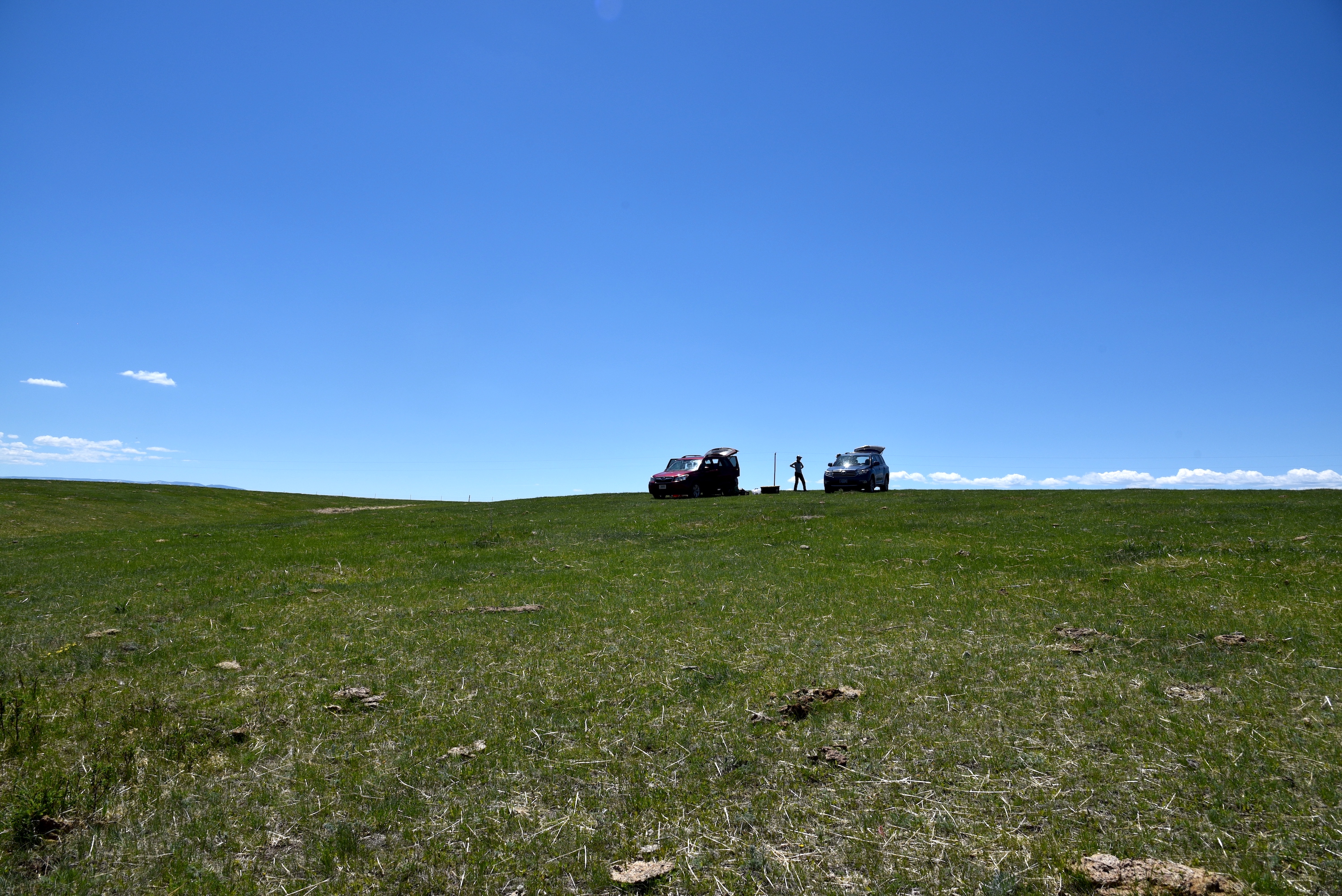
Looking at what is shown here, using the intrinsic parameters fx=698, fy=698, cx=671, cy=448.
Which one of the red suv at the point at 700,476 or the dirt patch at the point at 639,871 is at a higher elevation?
the red suv at the point at 700,476

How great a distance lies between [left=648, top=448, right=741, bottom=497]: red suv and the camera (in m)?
39.1

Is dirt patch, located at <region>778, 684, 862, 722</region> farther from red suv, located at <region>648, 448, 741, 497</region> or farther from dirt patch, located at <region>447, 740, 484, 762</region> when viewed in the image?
red suv, located at <region>648, 448, 741, 497</region>

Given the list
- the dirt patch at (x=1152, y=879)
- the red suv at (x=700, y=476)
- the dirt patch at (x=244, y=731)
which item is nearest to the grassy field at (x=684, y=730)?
the dirt patch at (x=244, y=731)

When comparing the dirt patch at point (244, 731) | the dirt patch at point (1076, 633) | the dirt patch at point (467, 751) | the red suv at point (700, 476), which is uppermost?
the red suv at point (700, 476)

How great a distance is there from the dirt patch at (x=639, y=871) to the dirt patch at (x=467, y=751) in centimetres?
183

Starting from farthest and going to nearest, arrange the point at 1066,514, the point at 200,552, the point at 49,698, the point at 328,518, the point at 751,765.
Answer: the point at 328,518
the point at 1066,514
the point at 200,552
the point at 49,698
the point at 751,765

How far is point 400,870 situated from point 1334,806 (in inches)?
218

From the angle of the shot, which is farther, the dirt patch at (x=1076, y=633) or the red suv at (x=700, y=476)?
the red suv at (x=700, y=476)

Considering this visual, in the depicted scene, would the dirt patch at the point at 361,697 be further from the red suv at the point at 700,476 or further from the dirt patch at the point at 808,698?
the red suv at the point at 700,476

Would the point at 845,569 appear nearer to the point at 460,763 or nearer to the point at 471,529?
the point at 460,763

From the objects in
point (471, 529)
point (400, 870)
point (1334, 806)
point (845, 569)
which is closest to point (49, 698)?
point (400, 870)

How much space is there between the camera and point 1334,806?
4219mm

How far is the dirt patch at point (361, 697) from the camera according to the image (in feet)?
21.1

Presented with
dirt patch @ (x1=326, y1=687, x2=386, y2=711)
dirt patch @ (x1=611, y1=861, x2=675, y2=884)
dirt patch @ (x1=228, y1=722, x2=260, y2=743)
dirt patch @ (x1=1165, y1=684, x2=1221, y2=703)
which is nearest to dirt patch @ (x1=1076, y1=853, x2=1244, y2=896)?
dirt patch @ (x1=611, y1=861, x2=675, y2=884)
